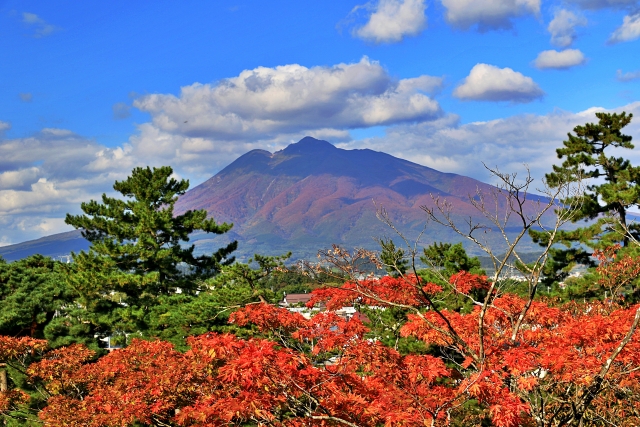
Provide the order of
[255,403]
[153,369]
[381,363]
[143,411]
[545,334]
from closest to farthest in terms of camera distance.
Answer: [255,403] → [381,363] → [545,334] → [143,411] → [153,369]

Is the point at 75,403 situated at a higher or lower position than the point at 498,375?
lower

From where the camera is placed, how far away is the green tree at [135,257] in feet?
53.5

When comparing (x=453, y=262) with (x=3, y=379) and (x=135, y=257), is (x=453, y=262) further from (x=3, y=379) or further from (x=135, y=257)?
(x=3, y=379)

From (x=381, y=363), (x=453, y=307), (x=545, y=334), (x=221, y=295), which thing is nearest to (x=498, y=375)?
(x=381, y=363)

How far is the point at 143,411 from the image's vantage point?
7953 millimetres

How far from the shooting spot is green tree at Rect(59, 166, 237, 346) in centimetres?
1630

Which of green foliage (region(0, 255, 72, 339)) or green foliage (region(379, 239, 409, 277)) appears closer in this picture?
green foliage (region(379, 239, 409, 277))

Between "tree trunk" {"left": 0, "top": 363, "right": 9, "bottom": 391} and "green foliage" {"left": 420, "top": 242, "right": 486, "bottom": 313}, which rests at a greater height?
"green foliage" {"left": 420, "top": 242, "right": 486, "bottom": 313}

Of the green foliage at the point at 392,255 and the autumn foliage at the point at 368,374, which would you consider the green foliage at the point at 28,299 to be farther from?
the green foliage at the point at 392,255

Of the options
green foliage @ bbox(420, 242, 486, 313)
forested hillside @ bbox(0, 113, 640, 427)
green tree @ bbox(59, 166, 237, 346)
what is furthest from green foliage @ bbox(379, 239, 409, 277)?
green tree @ bbox(59, 166, 237, 346)

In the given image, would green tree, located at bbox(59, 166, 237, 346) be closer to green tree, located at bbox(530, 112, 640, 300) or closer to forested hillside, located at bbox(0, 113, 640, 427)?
forested hillside, located at bbox(0, 113, 640, 427)

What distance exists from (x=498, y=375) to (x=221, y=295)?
10.6 meters

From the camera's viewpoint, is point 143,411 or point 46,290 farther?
point 46,290

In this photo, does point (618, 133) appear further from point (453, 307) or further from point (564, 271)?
point (453, 307)
